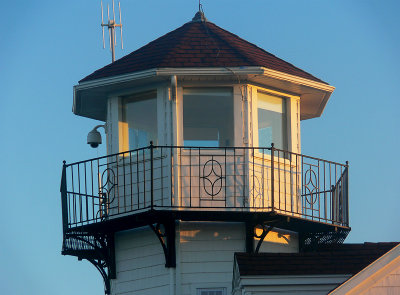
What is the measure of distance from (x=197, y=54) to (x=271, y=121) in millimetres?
1933

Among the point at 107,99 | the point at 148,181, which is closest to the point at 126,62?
the point at 107,99

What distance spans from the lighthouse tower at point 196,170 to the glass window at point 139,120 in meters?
0.02

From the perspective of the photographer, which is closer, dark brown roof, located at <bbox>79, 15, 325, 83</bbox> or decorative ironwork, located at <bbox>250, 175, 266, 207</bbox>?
decorative ironwork, located at <bbox>250, 175, 266, 207</bbox>

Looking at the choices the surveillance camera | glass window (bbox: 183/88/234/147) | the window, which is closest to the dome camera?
the surveillance camera

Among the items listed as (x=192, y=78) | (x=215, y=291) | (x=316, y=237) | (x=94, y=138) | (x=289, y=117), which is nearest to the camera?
(x=215, y=291)

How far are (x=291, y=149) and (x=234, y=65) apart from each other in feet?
6.76

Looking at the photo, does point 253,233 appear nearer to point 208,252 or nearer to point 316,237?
point 208,252

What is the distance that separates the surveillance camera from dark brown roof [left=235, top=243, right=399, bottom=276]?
5.26 m

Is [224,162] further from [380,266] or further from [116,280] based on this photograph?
[380,266]

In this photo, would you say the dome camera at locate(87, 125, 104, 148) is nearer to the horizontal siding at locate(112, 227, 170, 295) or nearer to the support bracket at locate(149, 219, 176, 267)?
the horizontal siding at locate(112, 227, 170, 295)

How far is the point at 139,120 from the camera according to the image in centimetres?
2475

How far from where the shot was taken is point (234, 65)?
24.1 metres

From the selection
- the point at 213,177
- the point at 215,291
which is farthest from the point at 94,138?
the point at 215,291

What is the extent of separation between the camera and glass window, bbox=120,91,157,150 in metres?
24.5
